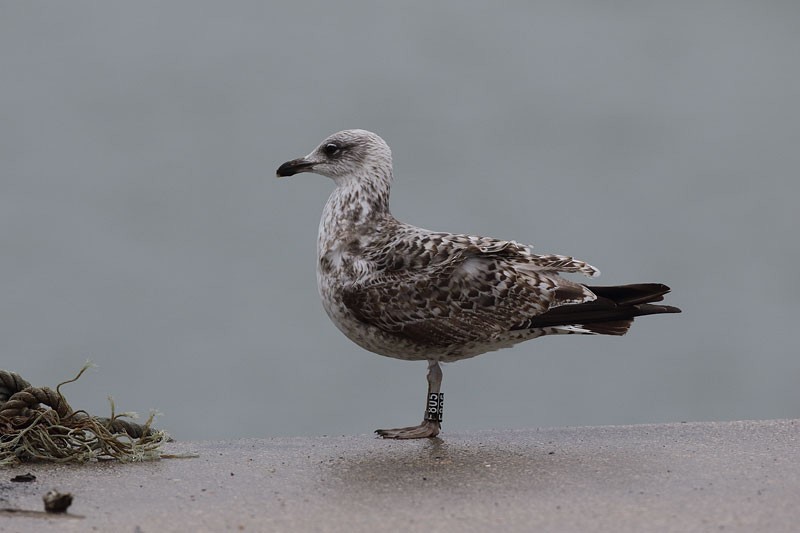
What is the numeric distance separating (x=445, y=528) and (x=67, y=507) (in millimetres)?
1636

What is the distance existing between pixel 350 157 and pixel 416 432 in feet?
6.26

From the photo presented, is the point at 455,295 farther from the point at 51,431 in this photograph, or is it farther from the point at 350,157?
the point at 51,431

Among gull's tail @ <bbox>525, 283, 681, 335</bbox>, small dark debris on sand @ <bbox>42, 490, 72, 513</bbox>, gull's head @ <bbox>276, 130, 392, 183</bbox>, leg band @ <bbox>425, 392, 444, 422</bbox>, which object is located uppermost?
gull's head @ <bbox>276, 130, 392, 183</bbox>

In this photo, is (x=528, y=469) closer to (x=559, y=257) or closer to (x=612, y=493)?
(x=612, y=493)

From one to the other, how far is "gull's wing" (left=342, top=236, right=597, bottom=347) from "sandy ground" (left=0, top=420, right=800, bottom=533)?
683mm

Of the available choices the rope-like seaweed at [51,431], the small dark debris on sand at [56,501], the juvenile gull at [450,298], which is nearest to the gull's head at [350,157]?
the juvenile gull at [450,298]

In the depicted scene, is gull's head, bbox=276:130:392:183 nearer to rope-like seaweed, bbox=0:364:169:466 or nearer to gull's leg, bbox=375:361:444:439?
gull's leg, bbox=375:361:444:439

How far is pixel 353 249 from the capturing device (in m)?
7.32

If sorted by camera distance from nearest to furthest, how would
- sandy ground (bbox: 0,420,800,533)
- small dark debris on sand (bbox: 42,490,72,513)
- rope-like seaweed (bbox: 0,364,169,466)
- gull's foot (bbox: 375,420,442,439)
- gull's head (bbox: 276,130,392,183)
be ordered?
sandy ground (bbox: 0,420,800,533), small dark debris on sand (bbox: 42,490,72,513), rope-like seaweed (bbox: 0,364,169,466), gull's foot (bbox: 375,420,442,439), gull's head (bbox: 276,130,392,183)

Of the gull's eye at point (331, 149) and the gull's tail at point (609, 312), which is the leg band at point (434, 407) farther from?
the gull's eye at point (331, 149)

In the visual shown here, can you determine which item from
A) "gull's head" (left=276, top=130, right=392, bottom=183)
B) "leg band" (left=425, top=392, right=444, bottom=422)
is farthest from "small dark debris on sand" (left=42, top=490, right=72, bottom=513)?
"gull's head" (left=276, top=130, right=392, bottom=183)

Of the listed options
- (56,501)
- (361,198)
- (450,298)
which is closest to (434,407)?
(450,298)

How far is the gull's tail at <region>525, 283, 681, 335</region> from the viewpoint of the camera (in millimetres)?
7047

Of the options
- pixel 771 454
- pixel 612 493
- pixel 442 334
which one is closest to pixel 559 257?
pixel 442 334
